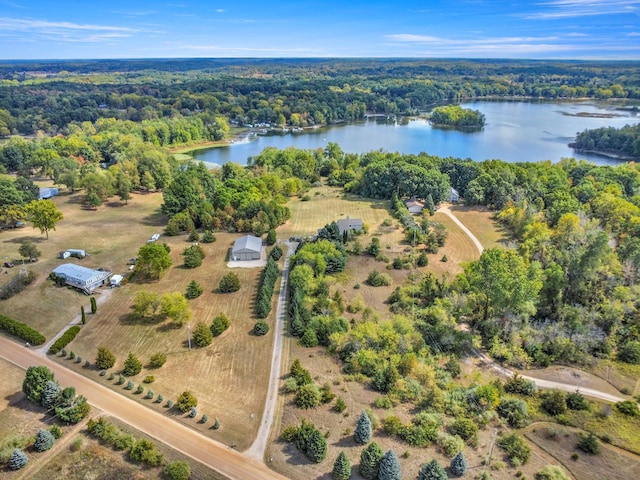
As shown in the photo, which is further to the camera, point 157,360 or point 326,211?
point 326,211

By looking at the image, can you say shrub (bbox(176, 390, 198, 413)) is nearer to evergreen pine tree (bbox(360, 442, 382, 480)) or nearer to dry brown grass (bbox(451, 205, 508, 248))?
evergreen pine tree (bbox(360, 442, 382, 480))

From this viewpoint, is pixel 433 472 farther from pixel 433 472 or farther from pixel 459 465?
pixel 459 465

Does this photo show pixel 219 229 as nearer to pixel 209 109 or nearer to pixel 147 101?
pixel 209 109

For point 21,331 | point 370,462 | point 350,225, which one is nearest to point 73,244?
point 21,331

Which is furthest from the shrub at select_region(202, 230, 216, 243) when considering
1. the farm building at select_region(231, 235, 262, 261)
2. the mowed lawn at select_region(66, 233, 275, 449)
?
the mowed lawn at select_region(66, 233, 275, 449)

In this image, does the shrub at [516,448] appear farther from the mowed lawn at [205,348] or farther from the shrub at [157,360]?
the shrub at [157,360]

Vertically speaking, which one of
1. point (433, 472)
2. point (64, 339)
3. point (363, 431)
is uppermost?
point (433, 472)

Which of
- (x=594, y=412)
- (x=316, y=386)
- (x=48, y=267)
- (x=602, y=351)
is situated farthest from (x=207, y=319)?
(x=602, y=351)
